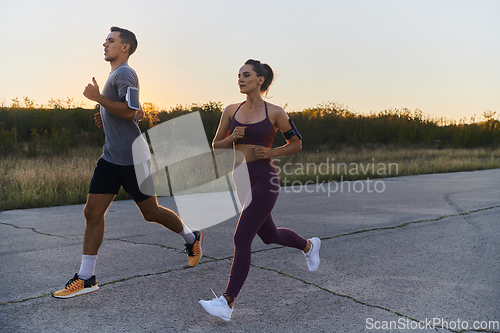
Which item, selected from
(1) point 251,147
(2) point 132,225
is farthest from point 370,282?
(2) point 132,225

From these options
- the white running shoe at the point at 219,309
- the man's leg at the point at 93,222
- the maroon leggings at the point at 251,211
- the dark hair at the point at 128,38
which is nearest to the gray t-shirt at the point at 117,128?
the dark hair at the point at 128,38

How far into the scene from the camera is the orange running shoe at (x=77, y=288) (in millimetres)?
3549

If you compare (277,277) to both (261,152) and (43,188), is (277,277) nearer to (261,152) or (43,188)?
(261,152)

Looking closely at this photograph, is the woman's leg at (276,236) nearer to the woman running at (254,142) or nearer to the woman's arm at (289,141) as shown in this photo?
the woman running at (254,142)

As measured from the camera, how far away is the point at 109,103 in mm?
3498

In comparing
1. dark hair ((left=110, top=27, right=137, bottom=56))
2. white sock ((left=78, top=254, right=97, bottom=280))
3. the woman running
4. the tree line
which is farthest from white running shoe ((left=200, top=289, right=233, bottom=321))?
the tree line

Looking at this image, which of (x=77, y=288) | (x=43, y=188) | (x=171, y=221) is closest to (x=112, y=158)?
(x=171, y=221)

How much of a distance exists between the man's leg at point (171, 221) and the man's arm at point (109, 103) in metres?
0.86

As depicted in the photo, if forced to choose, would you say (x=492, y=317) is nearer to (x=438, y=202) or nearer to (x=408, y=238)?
(x=408, y=238)

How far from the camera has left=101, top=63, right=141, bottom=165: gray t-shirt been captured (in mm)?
3654

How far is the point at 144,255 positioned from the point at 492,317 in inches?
140

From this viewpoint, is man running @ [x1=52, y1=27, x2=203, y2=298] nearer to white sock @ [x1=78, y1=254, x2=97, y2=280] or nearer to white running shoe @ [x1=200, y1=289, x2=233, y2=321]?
white sock @ [x1=78, y1=254, x2=97, y2=280]

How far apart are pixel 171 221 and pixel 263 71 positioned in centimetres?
177

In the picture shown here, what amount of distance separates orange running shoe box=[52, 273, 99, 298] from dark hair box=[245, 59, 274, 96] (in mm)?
2282
